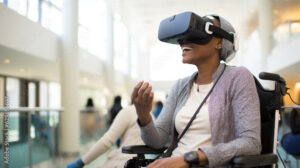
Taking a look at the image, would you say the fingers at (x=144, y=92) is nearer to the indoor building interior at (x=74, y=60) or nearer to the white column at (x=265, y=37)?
the indoor building interior at (x=74, y=60)

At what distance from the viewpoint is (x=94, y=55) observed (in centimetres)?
1313

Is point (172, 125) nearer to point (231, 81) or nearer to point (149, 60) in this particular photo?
point (231, 81)

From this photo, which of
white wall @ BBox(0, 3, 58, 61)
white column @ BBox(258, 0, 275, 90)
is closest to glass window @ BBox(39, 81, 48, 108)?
white wall @ BBox(0, 3, 58, 61)

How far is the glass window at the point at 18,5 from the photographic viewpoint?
573cm

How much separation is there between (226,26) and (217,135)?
1.96 feet

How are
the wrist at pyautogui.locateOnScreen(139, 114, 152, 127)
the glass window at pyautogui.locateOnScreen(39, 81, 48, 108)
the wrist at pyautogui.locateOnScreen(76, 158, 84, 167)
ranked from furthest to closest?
the glass window at pyautogui.locateOnScreen(39, 81, 48, 108) < the wrist at pyautogui.locateOnScreen(76, 158, 84, 167) < the wrist at pyautogui.locateOnScreen(139, 114, 152, 127)

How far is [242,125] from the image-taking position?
1.40m

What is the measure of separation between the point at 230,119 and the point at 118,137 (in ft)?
4.52

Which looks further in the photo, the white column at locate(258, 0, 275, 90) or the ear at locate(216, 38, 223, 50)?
the white column at locate(258, 0, 275, 90)

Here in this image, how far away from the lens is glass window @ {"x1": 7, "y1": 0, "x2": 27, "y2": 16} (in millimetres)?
5734

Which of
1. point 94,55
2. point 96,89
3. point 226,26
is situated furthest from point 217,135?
point 96,89

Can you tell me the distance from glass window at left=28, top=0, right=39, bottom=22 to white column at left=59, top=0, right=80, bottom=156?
70 centimetres

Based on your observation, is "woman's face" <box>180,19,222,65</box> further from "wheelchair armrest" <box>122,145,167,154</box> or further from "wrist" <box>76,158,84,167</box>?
"wrist" <box>76,158,84,167</box>

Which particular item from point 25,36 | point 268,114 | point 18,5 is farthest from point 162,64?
point 268,114
